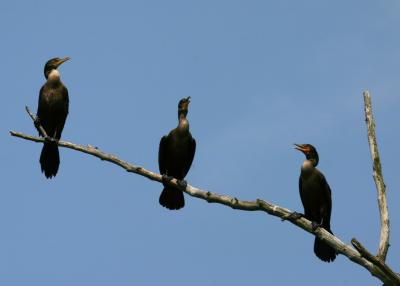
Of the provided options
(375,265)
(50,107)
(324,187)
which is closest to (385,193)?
(375,265)

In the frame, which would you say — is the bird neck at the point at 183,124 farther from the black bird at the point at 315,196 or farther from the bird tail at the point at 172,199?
the black bird at the point at 315,196

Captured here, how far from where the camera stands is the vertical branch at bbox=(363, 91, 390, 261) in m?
7.11

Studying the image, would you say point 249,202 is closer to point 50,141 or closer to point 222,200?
point 222,200

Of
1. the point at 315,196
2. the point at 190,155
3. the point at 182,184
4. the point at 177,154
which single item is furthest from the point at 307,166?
the point at 182,184

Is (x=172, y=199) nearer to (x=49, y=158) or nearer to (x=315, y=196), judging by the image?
(x=315, y=196)

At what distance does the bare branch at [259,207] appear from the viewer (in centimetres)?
692

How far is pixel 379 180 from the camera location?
739 centimetres

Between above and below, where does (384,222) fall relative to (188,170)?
below

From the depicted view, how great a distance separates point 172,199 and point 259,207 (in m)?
2.43

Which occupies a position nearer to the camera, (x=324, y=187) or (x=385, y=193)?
(x=385, y=193)

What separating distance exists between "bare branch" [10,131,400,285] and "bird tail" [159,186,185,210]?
1.59m

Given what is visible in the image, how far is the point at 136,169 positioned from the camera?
7805 millimetres

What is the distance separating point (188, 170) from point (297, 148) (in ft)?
4.25

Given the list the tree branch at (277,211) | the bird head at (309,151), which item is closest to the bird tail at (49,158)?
the tree branch at (277,211)
